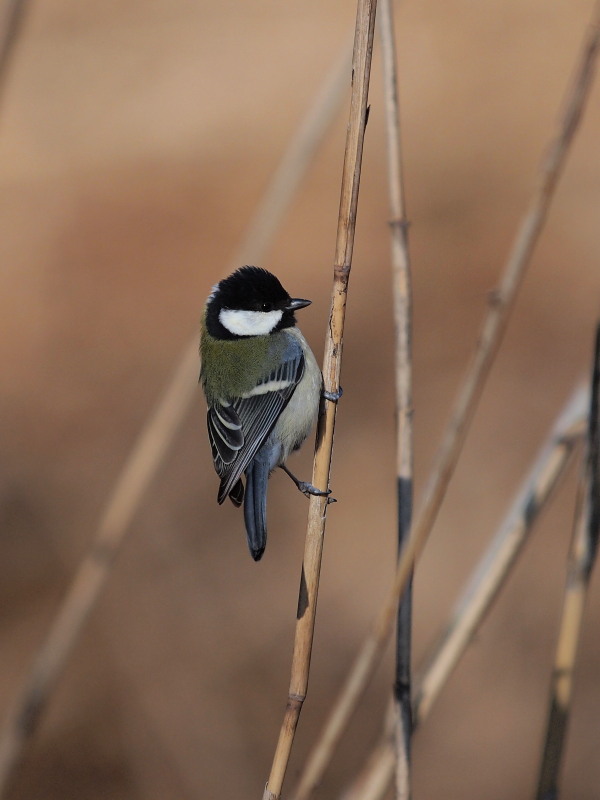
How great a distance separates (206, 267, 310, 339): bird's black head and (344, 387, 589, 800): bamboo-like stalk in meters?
0.70

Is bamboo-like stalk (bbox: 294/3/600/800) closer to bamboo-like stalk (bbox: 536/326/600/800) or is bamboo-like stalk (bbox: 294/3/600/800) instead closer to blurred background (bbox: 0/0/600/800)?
bamboo-like stalk (bbox: 536/326/600/800)

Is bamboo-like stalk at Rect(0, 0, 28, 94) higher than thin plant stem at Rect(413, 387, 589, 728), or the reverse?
bamboo-like stalk at Rect(0, 0, 28, 94)

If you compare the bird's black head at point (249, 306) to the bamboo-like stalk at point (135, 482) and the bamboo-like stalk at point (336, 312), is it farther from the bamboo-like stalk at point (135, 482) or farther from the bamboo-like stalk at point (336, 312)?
the bamboo-like stalk at point (336, 312)

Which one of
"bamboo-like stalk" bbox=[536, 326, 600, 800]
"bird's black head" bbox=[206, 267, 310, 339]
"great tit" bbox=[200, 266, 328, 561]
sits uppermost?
"bird's black head" bbox=[206, 267, 310, 339]

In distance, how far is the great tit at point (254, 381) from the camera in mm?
2010

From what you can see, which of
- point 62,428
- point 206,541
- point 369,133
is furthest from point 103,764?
point 369,133

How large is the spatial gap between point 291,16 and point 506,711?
15.3 ft

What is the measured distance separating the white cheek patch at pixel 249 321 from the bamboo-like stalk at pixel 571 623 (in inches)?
35.7

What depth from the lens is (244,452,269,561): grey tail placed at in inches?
68.1

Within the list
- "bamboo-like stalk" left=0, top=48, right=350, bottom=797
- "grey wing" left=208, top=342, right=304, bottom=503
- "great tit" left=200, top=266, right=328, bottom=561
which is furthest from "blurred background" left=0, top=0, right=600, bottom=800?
"grey wing" left=208, top=342, right=304, bottom=503

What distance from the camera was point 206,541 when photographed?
3734 mm

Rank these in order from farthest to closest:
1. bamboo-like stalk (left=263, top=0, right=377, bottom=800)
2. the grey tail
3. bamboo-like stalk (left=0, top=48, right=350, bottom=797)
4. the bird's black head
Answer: the bird's black head < the grey tail < bamboo-like stalk (left=0, top=48, right=350, bottom=797) < bamboo-like stalk (left=263, top=0, right=377, bottom=800)

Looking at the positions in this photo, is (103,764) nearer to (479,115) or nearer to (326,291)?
(326,291)

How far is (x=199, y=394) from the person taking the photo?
11.2ft
